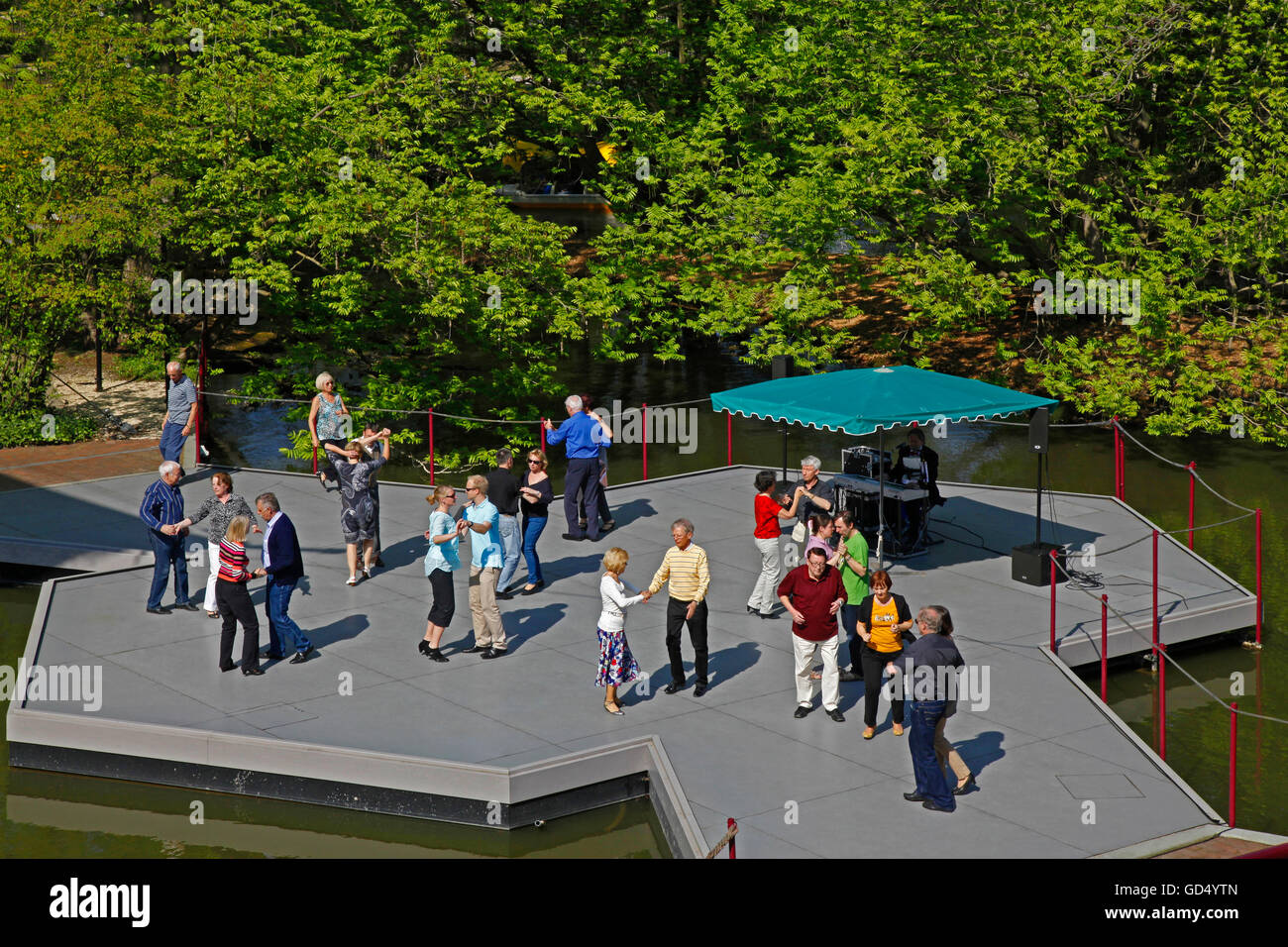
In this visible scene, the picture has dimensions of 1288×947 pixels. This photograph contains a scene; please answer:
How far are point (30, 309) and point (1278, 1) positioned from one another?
966 inches

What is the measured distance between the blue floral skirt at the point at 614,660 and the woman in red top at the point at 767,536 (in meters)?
2.65

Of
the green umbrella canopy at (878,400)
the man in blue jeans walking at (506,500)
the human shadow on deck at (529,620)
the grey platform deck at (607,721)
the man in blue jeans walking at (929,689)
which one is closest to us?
the man in blue jeans walking at (929,689)

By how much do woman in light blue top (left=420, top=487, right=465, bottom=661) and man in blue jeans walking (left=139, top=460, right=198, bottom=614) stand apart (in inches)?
→ 131

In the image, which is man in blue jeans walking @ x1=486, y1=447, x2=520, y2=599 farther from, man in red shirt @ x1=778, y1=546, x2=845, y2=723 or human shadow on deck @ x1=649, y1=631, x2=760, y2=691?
man in red shirt @ x1=778, y1=546, x2=845, y2=723

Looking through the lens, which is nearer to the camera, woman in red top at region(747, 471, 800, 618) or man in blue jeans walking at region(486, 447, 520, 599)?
woman in red top at region(747, 471, 800, 618)

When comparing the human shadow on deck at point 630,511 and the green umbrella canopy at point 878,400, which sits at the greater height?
the green umbrella canopy at point 878,400

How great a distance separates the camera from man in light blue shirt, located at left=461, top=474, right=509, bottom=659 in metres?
14.0

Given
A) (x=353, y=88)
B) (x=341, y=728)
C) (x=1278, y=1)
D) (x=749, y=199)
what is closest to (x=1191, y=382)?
(x=1278, y=1)

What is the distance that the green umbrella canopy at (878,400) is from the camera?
1627 cm

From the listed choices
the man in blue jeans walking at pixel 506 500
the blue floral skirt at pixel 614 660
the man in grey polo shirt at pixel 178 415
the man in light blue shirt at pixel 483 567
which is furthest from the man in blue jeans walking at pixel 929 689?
the man in grey polo shirt at pixel 178 415

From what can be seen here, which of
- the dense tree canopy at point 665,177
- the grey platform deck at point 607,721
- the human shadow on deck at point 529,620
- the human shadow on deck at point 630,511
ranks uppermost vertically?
the dense tree canopy at point 665,177

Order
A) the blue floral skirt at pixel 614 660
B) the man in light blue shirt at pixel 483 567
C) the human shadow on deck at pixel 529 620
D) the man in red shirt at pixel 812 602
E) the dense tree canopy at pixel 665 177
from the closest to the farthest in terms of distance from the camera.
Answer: the man in red shirt at pixel 812 602
the blue floral skirt at pixel 614 660
the man in light blue shirt at pixel 483 567
the human shadow on deck at pixel 529 620
the dense tree canopy at pixel 665 177

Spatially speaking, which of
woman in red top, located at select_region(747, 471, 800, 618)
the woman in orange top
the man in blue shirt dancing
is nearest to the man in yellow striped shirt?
the woman in orange top

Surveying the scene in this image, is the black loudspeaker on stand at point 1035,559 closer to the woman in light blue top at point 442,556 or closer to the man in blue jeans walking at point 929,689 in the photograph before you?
the man in blue jeans walking at point 929,689
